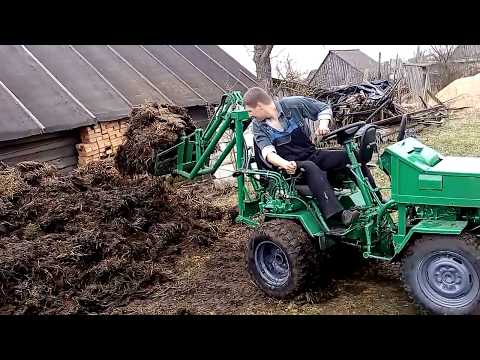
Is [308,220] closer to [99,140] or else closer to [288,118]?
[288,118]

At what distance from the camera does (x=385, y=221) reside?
12.3 feet

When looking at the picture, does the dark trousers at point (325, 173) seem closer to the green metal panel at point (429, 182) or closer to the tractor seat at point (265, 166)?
the tractor seat at point (265, 166)

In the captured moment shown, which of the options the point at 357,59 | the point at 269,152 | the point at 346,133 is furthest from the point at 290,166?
the point at 357,59

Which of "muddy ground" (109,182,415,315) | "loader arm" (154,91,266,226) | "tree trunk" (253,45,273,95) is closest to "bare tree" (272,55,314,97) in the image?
"tree trunk" (253,45,273,95)

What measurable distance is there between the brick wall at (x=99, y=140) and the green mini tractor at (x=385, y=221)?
498cm

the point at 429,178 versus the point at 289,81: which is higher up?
the point at 289,81

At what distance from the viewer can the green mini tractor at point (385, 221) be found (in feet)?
10.4

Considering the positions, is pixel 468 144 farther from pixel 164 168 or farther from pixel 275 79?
pixel 164 168

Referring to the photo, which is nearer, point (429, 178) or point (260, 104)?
point (429, 178)

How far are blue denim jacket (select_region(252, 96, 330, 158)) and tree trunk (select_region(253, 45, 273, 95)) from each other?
25.1 feet

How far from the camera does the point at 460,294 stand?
3.17m

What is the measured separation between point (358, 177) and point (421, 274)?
859mm

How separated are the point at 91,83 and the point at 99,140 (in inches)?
56.2

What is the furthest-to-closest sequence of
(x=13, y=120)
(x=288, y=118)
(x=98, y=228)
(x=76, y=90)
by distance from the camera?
(x=76, y=90) → (x=13, y=120) → (x=98, y=228) → (x=288, y=118)
